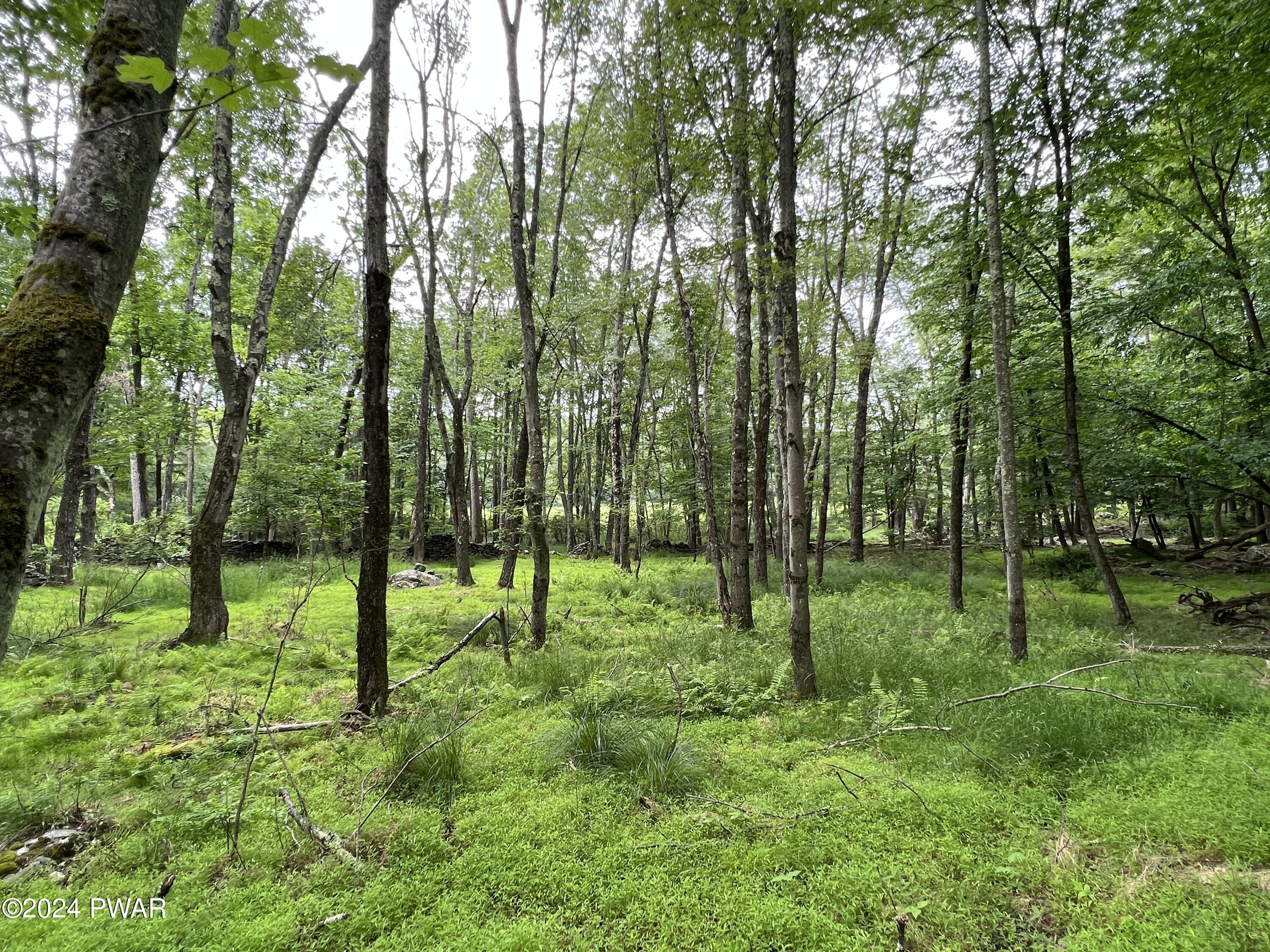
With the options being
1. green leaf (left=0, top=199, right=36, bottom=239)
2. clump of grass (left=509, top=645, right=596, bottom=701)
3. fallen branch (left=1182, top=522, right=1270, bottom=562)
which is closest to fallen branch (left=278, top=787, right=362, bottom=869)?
clump of grass (left=509, top=645, right=596, bottom=701)

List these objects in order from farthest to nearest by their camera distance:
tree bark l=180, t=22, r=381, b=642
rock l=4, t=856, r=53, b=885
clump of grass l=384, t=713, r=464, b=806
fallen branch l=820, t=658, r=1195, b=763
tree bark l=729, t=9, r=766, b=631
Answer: tree bark l=729, t=9, r=766, b=631 → tree bark l=180, t=22, r=381, b=642 → fallen branch l=820, t=658, r=1195, b=763 → clump of grass l=384, t=713, r=464, b=806 → rock l=4, t=856, r=53, b=885

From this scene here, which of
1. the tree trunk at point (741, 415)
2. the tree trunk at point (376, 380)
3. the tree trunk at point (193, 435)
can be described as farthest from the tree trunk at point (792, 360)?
the tree trunk at point (193, 435)

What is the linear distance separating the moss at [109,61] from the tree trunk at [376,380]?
8.61 feet

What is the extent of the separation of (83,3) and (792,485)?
4842 millimetres

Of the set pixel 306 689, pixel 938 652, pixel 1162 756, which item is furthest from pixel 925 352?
pixel 306 689

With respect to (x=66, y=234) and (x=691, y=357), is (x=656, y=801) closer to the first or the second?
(x=66, y=234)

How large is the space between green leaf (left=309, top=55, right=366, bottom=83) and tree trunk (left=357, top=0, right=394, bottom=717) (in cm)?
299

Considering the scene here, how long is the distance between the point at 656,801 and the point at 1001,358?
5.79m

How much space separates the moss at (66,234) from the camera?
1.37m

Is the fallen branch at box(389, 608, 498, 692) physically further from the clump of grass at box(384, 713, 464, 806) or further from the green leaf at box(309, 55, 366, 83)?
the green leaf at box(309, 55, 366, 83)

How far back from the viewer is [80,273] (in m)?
1.36

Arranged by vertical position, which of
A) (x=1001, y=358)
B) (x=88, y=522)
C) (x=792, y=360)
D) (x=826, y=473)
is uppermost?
(x=1001, y=358)

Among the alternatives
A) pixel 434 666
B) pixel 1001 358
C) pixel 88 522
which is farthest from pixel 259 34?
pixel 88 522

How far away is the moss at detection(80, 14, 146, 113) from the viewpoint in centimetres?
140
